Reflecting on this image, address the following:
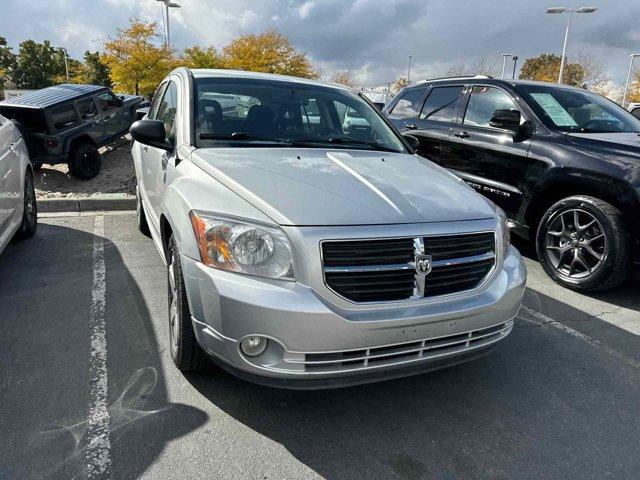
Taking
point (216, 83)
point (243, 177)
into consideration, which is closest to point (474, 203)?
point (243, 177)

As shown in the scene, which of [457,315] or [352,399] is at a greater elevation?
[457,315]

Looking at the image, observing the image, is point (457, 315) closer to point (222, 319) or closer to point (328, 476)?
point (328, 476)

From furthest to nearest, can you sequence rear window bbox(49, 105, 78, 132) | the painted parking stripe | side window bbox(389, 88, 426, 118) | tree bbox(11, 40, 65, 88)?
1. tree bbox(11, 40, 65, 88)
2. rear window bbox(49, 105, 78, 132)
3. side window bbox(389, 88, 426, 118)
4. the painted parking stripe

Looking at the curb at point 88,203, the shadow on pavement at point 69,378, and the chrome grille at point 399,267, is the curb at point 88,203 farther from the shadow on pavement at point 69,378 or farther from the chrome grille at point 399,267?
the chrome grille at point 399,267

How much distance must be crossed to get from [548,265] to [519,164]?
1.08 metres

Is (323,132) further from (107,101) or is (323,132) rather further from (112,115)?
(107,101)

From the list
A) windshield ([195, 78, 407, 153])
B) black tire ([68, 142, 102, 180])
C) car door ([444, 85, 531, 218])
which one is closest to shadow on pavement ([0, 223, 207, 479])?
windshield ([195, 78, 407, 153])

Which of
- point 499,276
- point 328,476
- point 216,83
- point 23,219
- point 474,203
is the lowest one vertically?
point 328,476

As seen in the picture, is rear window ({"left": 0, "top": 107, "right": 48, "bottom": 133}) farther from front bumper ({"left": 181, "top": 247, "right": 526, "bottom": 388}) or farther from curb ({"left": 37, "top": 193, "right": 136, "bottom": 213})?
front bumper ({"left": 181, "top": 247, "right": 526, "bottom": 388})

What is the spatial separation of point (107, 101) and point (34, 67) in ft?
192

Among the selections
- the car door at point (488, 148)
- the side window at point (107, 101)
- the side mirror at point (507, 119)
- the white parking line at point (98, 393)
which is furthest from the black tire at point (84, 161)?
the side mirror at point (507, 119)

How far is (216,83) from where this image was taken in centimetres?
349

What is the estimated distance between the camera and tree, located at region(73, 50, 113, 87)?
48641mm

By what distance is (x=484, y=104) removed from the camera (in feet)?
18.2
